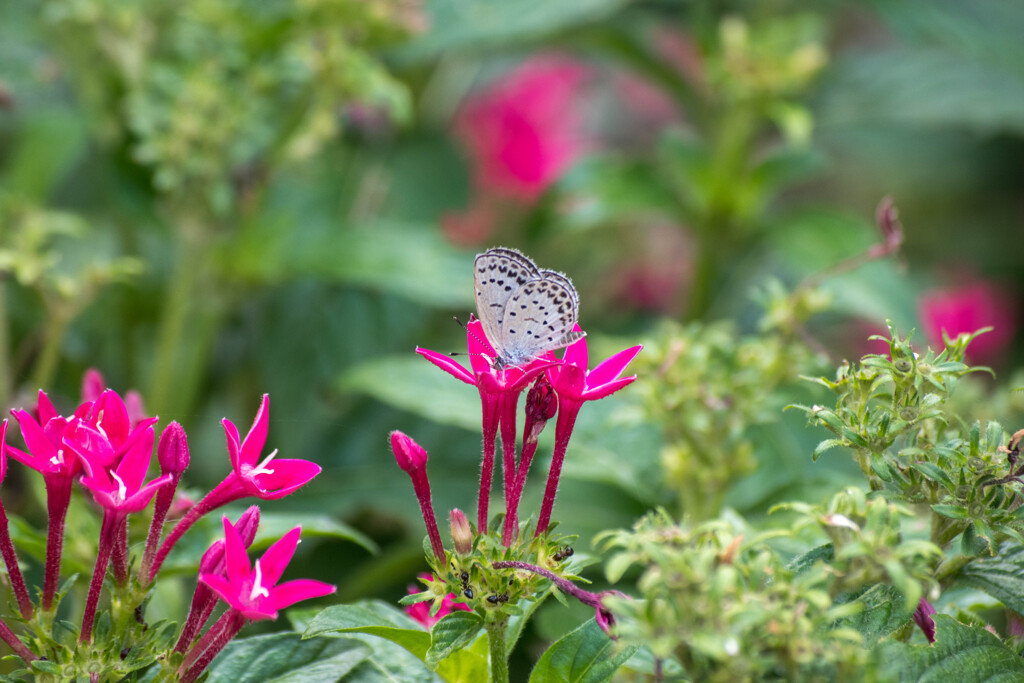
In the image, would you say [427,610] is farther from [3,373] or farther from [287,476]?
[3,373]

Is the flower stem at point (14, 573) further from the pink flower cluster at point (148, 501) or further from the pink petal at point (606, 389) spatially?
the pink petal at point (606, 389)

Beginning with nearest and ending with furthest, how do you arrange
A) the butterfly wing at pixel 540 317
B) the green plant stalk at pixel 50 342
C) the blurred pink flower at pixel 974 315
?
1. the butterfly wing at pixel 540 317
2. the green plant stalk at pixel 50 342
3. the blurred pink flower at pixel 974 315

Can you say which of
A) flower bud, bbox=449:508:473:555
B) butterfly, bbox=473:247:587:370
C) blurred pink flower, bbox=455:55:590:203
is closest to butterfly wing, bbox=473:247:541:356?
butterfly, bbox=473:247:587:370

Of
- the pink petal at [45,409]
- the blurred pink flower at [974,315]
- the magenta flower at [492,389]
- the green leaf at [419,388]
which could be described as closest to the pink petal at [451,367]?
the magenta flower at [492,389]

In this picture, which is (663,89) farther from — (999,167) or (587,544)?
(999,167)

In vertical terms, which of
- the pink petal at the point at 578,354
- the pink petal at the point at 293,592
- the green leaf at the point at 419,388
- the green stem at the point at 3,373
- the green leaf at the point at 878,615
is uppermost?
the pink petal at the point at 578,354

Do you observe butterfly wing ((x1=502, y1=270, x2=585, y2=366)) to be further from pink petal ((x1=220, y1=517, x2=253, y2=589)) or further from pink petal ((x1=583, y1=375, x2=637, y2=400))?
pink petal ((x1=220, y1=517, x2=253, y2=589))
